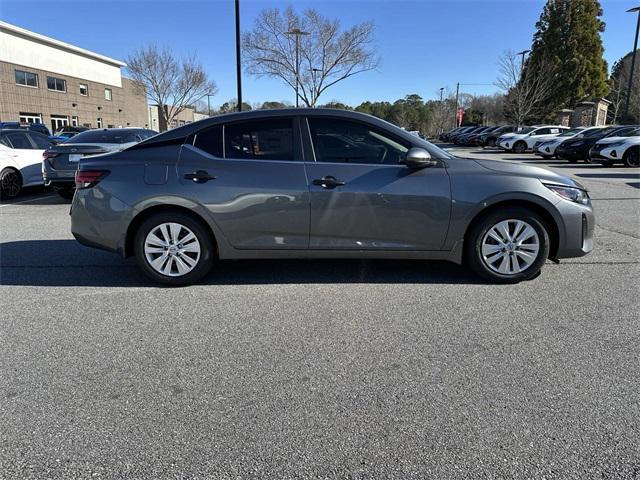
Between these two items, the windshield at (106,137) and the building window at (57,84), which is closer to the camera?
the windshield at (106,137)

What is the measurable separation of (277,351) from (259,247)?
142 cm

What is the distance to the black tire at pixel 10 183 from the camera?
9.44 meters

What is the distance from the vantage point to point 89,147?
30.0 ft

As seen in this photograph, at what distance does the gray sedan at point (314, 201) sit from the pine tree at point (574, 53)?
43715mm

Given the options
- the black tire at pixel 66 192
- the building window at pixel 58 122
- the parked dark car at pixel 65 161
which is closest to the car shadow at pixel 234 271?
the parked dark car at pixel 65 161

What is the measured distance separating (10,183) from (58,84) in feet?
148

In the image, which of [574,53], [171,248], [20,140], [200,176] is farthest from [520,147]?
[171,248]

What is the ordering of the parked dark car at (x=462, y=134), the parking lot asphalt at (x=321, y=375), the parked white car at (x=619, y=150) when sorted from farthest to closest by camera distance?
the parked dark car at (x=462, y=134) < the parked white car at (x=619, y=150) < the parking lot asphalt at (x=321, y=375)

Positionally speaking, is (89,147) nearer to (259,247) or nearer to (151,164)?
(151,164)

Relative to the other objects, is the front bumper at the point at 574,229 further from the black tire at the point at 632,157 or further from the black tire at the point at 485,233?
the black tire at the point at 632,157

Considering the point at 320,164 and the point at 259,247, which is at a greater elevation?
the point at 320,164

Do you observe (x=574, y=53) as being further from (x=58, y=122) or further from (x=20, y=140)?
(x=58, y=122)

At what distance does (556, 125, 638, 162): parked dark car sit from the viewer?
1791 cm

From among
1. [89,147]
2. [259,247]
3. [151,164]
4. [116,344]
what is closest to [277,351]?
[116,344]
